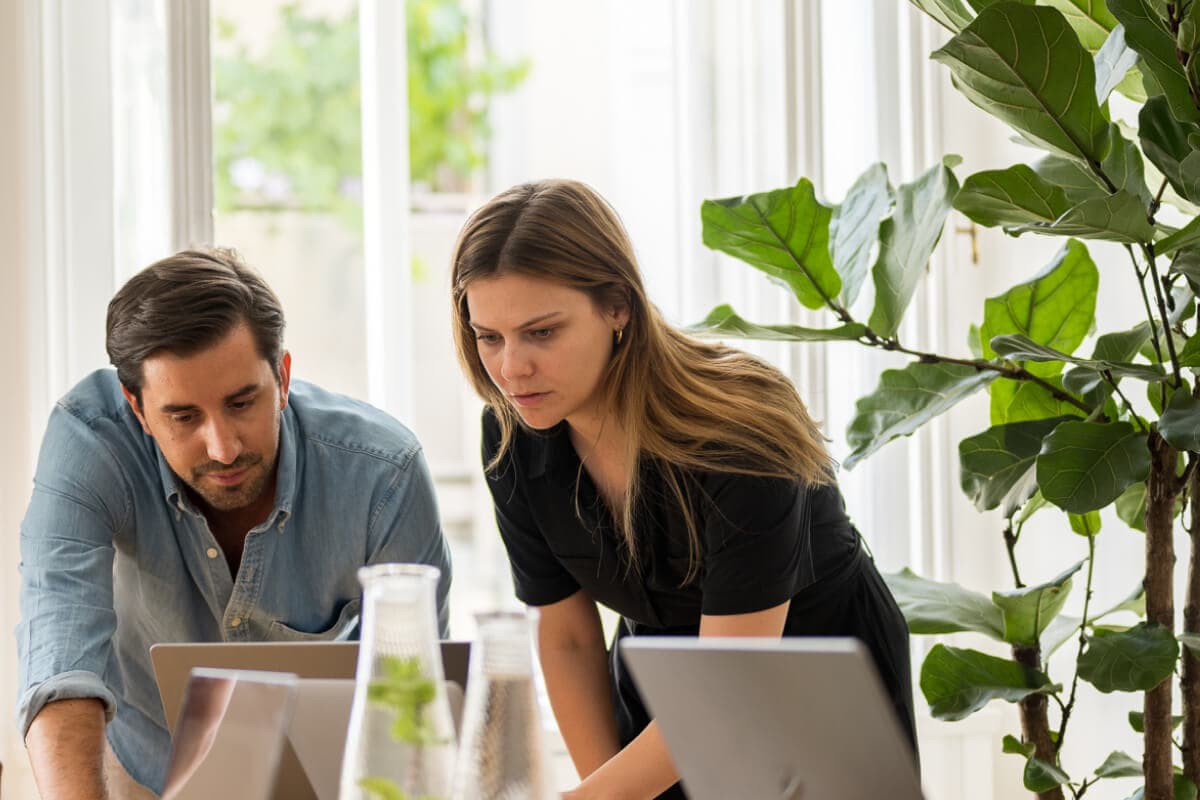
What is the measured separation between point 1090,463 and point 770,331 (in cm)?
39

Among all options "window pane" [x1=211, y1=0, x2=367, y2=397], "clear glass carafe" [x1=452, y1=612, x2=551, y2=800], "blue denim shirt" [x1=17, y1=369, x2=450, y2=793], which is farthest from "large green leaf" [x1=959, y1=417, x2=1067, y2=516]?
"window pane" [x1=211, y1=0, x2=367, y2=397]

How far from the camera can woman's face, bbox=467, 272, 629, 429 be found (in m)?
1.43

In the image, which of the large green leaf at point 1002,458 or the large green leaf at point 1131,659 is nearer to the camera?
the large green leaf at point 1131,659

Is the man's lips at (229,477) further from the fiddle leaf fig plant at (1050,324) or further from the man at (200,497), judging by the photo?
the fiddle leaf fig plant at (1050,324)

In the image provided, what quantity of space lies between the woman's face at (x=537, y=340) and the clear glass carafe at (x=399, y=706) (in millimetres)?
601

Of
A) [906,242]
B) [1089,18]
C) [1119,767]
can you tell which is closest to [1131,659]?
[1119,767]

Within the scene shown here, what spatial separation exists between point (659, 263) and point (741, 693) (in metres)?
2.00

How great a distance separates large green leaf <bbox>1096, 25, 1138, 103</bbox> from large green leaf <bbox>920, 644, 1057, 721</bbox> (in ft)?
2.20

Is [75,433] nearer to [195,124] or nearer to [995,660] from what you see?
[195,124]

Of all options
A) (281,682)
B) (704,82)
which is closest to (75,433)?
(281,682)

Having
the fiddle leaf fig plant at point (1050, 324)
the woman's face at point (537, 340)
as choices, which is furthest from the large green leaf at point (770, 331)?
the woman's face at point (537, 340)

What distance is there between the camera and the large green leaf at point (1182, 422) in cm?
125

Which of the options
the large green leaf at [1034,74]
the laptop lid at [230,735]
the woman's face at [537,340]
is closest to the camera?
the laptop lid at [230,735]

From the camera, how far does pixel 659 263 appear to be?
2766mm
